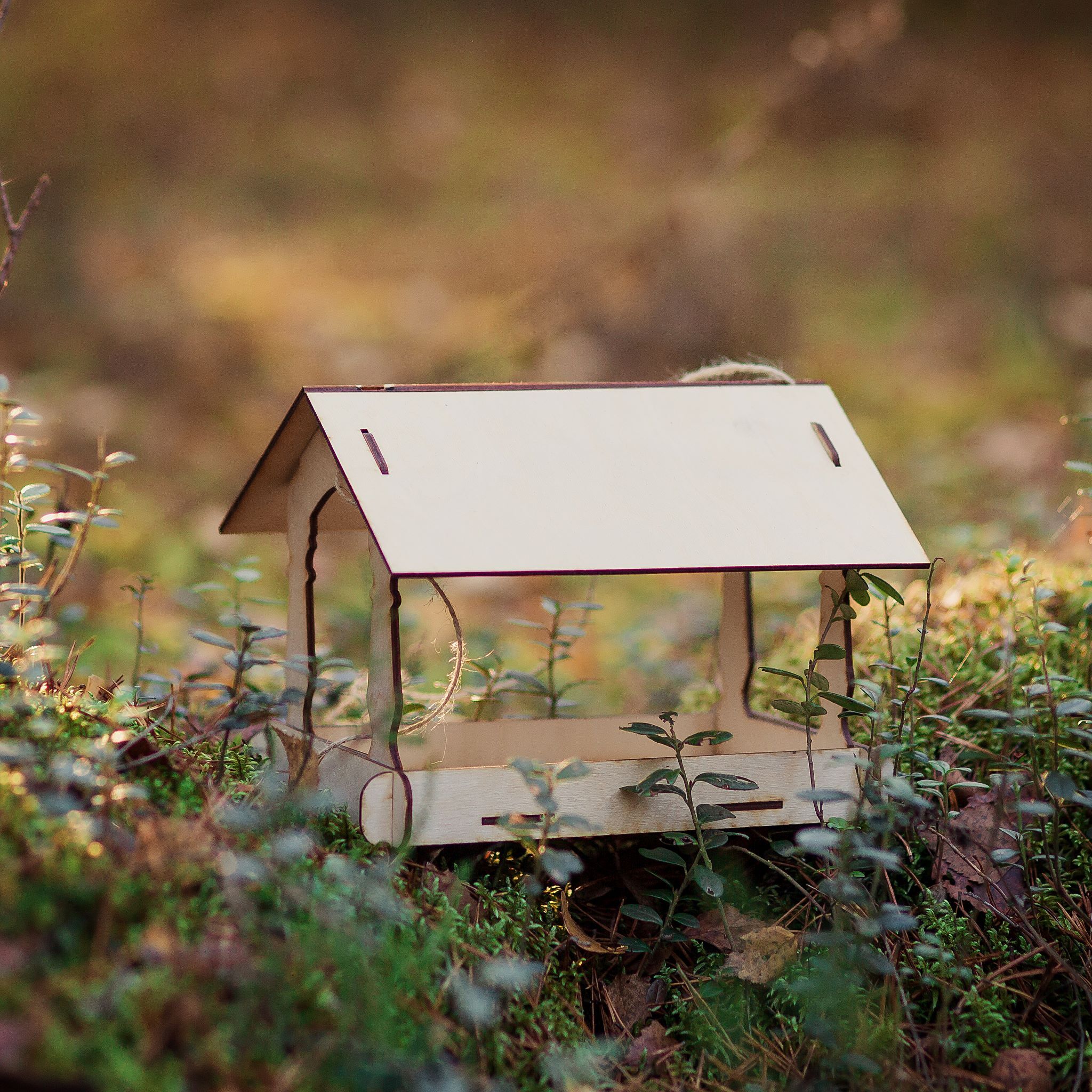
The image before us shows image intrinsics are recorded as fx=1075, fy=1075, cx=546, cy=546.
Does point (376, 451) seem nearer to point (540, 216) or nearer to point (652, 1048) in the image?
point (652, 1048)

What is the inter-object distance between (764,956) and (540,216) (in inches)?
298

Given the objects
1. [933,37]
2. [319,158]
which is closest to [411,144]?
[319,158]

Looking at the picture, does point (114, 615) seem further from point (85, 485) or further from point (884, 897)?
point (884, 897)

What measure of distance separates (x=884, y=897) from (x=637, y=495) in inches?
38.3

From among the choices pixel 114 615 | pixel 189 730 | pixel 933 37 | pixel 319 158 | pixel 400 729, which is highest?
pixel 933 37

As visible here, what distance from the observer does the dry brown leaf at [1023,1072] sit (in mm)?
1827

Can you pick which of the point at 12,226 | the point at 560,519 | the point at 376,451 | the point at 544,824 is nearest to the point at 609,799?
the point at 544,824

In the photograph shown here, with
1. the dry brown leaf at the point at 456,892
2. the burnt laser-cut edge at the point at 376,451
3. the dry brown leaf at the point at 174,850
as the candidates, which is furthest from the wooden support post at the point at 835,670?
the dry brown leaf at the point at 174,850

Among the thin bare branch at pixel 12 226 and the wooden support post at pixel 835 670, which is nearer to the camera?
the thin bare branch at pixel 12 226

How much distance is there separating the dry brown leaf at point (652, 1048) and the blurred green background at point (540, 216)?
4460 mm

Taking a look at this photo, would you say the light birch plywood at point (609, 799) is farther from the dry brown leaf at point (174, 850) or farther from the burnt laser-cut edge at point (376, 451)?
the burnt laser-cut edge at point (376, 451)

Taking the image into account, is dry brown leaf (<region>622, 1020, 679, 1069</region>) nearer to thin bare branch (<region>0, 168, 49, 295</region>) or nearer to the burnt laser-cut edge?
the burnt laser-cut edge

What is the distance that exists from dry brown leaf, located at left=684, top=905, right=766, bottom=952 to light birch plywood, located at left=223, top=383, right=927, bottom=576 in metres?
0.74

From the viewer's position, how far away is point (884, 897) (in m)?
2.21
